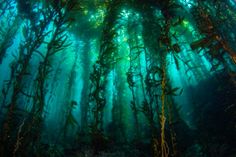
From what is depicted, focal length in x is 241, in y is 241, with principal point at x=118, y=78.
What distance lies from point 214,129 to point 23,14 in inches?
404

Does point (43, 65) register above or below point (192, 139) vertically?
above

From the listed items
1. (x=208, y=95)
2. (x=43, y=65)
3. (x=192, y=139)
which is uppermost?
(x=208, y=95)

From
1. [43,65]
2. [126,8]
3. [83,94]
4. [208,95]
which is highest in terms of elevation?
[126,8]

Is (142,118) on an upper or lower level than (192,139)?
upper

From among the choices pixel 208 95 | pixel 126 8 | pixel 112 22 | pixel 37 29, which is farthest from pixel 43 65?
pixel 208 95

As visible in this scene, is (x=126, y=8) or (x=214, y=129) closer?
(x=214, y=129)

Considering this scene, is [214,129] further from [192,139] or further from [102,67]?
[102,67]

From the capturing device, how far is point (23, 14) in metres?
11.0

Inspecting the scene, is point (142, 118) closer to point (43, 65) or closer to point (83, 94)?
point (83, 94)

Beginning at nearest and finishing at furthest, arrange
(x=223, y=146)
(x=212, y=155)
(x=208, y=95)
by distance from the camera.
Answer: (x=212, y=155), (x=223, y=146), (x=208, y=95)

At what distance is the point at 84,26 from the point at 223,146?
14.6 m

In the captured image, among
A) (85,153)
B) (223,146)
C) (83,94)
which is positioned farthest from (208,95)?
(85,153)

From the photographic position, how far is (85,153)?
24.0 ft

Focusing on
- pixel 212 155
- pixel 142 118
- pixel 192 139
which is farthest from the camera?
pixel 142 118
